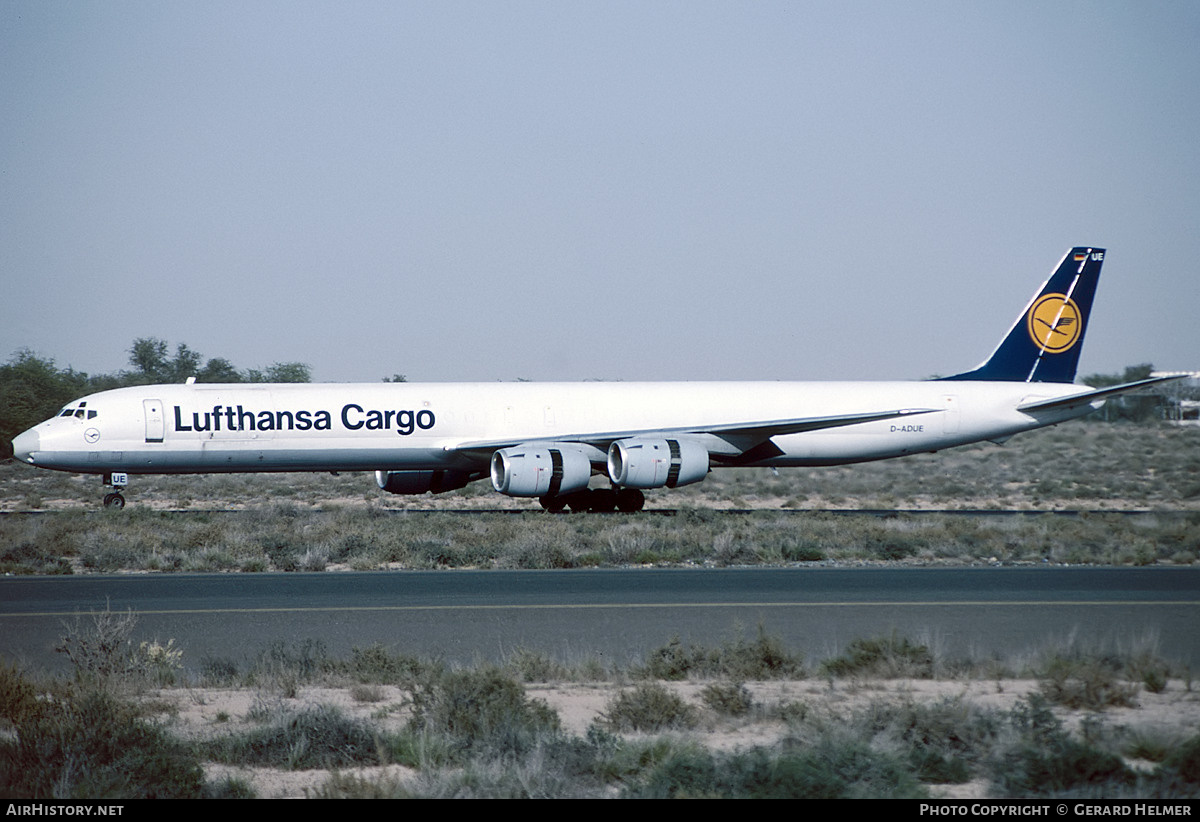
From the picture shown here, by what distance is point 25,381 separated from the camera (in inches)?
2655

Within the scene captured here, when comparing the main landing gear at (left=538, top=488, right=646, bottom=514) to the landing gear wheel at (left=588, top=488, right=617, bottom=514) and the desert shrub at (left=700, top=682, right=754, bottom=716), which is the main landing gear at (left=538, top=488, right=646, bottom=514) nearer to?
the landing gear wheel at (left=588, top=488, right=617, bottom=514)

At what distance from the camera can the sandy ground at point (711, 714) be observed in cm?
835

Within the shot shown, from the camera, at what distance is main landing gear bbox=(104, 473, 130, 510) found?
30.1 m

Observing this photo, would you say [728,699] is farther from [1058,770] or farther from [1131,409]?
[1131,409]

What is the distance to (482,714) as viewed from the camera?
29.8 feet

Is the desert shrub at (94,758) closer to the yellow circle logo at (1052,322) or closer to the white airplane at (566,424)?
the white airplane at (566,424)

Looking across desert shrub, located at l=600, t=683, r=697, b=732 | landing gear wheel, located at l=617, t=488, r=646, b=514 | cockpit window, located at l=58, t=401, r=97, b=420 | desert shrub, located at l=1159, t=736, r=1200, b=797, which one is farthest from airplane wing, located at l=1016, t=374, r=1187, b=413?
desert shrub, located at l=1159, t=736, r=1200, b=797

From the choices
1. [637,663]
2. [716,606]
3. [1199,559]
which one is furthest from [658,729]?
[1199,559]

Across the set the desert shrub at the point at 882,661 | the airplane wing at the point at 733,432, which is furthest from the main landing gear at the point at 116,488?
the desert shrub at the point at 882,661

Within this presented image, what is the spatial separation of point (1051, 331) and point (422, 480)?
18.4m

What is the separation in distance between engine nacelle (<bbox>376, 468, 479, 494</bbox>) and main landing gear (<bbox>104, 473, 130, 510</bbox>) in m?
6.21

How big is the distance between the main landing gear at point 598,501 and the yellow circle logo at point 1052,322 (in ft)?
43.4

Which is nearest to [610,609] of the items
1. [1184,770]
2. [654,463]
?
[1184,770]
